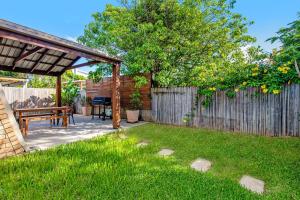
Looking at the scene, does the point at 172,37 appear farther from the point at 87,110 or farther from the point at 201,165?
the point at 87,110

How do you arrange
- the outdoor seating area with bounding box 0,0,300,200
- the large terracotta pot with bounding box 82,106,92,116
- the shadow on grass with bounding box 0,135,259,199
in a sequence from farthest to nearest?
the large terracotta pot with bounding box 82,106,92,116 < the outdoor seating area with bounding box 0,0,300,200 < the shadow on grass with bounding box 0,135,259,199

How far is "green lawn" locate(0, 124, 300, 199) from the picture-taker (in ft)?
7.85

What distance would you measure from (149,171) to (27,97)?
10.9m

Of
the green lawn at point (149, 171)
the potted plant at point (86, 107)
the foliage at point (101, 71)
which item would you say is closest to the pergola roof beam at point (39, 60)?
the foliage at point (101, 71)

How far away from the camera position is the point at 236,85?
591cm

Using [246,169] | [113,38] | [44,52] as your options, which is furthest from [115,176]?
[113,38]

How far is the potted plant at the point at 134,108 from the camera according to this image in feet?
26.5

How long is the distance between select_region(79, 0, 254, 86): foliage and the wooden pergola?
1557mm

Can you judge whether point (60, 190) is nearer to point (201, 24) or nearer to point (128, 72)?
point (128, 72)

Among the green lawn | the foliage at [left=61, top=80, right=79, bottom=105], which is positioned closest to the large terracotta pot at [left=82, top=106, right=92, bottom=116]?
the foliage at [left=61, top=80, right=79, bottom=105]

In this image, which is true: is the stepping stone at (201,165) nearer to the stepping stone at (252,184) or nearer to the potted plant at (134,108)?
the stepping stone at (252,184)

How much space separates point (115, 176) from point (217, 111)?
15.2ft

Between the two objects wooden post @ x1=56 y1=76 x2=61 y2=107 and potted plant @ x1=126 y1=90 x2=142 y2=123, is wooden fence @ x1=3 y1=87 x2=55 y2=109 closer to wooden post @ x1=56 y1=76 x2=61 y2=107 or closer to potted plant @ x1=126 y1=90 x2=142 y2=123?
wooden post @ x1=56 y1=76 x2=61 y2=107

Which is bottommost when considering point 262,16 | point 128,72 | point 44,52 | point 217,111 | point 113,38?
point 217,111
